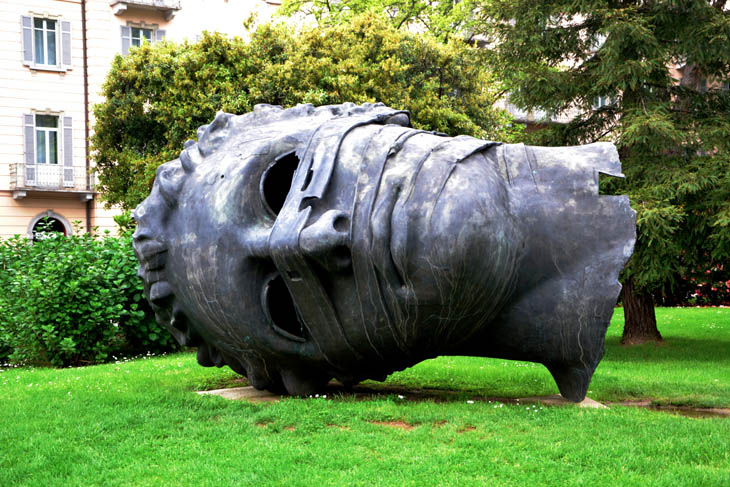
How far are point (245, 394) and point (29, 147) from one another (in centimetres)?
2438

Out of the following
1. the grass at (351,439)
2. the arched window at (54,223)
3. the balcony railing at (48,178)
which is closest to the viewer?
the grass at (351,439)

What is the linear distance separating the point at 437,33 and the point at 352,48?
8.85 metres

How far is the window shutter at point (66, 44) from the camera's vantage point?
28531mm

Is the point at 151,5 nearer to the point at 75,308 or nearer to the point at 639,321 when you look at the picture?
the point at 75,308

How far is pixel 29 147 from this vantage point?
28.3 m

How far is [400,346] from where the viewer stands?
5965mm

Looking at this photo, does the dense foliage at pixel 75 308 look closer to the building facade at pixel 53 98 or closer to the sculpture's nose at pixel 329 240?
the sculpture's nose at pixel 329 240

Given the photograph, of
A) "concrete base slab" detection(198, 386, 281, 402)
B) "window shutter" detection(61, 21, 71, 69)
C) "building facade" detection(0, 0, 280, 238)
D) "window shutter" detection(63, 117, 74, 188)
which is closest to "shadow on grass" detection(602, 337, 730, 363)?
"concrete base slab" detection(198, 386, 281, 402)

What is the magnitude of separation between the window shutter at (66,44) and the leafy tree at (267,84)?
997cm

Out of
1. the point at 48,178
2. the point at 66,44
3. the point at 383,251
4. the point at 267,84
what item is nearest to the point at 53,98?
the point at 66,44

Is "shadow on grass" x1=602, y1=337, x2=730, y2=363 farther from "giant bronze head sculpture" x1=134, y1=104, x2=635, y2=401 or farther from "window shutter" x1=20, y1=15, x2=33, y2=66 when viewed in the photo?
"window shutter" x1=20, y1=15, x2=33, y2=66

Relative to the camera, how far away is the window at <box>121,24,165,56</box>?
96.4 ft

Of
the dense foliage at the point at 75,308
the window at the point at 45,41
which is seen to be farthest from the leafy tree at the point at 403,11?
the dense foliage at the point at 75,308

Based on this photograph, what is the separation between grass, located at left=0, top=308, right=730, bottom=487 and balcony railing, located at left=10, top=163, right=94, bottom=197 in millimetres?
22048
